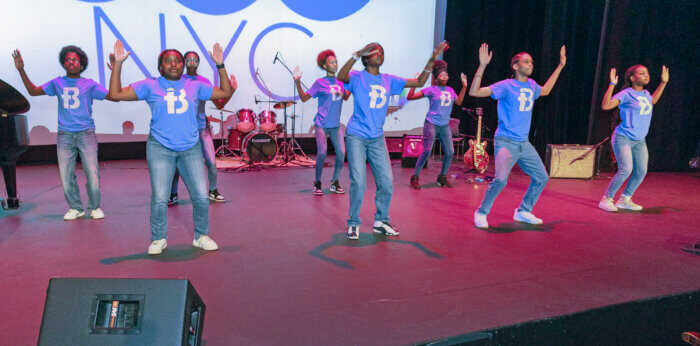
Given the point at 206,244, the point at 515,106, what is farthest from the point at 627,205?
the point at 206,244

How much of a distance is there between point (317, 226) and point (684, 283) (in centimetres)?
318

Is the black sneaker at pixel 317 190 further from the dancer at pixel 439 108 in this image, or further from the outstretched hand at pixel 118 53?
the outstretched hand at pixel 118 53

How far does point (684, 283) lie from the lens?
3211 mm

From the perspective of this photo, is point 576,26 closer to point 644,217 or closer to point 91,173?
point 644,217

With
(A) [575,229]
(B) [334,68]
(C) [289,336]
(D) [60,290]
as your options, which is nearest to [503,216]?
(A) [575,229]

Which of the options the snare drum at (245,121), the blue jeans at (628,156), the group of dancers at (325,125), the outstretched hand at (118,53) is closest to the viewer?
the outstretched hand at (118,53)

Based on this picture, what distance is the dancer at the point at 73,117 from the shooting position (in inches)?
181

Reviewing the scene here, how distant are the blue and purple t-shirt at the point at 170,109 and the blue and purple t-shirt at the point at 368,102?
4.71 feet

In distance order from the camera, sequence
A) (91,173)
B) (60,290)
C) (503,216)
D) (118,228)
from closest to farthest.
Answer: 1. (60,290)
2. (118,228)
3. (91,173)
4. (503,216)

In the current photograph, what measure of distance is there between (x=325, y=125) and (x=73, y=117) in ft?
9.98

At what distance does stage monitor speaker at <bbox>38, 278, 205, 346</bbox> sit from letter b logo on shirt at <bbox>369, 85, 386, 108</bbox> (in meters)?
2.68

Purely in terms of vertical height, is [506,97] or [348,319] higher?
[506,97]

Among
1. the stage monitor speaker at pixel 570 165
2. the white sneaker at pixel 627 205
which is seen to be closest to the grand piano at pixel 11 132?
the white sneaker at pixel 627 205

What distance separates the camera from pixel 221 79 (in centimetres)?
352
